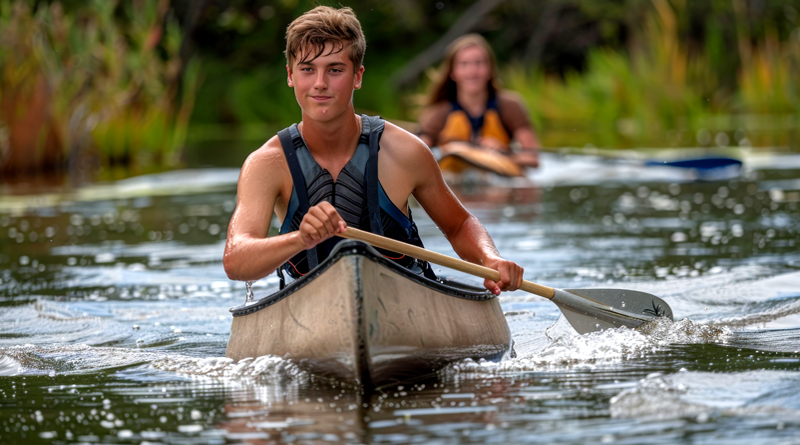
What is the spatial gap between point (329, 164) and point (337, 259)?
0.55 m

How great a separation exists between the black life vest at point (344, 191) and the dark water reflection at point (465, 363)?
0.50m

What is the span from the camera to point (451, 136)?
1046 centimetres

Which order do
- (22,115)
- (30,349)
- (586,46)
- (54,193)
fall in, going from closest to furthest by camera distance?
(30,349) → (54,193) → (22,115) → (586,46)

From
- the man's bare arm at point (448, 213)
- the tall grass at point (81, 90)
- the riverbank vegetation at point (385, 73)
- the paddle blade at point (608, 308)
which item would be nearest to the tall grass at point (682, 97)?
the riverbank vegetation at point (385, 73)

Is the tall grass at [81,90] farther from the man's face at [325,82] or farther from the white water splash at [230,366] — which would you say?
the man's face at [325,82]

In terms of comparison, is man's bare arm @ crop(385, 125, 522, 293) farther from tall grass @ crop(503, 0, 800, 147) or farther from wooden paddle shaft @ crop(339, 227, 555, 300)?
tall grass @ crop(503, 0, 800, 147)

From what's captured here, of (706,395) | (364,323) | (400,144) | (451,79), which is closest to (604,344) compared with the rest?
(706,395)

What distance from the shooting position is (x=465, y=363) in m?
3.73

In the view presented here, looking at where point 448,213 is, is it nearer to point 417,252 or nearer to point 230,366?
point 417,252

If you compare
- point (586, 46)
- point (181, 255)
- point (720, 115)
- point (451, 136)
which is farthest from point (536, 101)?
point (181, 255)

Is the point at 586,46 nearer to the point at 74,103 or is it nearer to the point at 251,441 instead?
the point at 74,103

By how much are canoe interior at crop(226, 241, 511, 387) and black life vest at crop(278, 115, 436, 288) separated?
28cm

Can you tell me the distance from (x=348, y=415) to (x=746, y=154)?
32.6 ft

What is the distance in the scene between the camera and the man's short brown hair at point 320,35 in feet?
12.0
